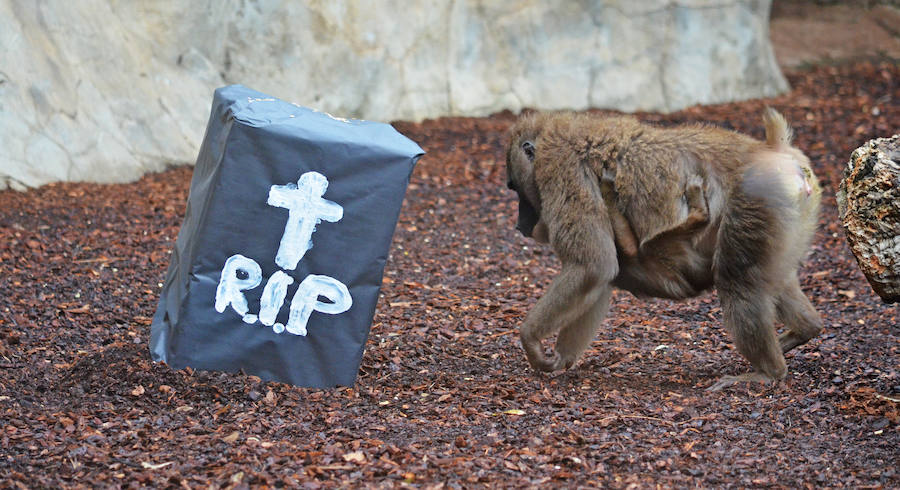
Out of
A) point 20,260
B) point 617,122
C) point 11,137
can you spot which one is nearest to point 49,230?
point 20,260

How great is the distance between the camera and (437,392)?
198 inches

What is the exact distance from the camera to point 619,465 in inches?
160

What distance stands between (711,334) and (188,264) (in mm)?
3430

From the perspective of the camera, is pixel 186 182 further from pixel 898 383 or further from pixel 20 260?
pixel 898 383

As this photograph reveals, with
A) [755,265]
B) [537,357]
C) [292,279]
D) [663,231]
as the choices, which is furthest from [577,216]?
[292,279]

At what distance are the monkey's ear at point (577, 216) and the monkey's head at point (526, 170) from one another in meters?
0.24

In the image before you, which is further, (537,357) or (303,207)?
(537,357)

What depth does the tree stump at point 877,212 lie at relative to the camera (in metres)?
4.41

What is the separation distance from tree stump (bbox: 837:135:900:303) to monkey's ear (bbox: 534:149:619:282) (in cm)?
119

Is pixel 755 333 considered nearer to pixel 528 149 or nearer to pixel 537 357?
pixel 537 357

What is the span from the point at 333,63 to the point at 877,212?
302 inches

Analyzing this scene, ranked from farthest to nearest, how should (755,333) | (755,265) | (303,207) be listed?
(755,333) → (755,265) → (303,207)

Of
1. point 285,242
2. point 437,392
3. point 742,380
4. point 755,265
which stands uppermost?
point 755,265

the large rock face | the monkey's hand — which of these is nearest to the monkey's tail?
the monkey's hand
